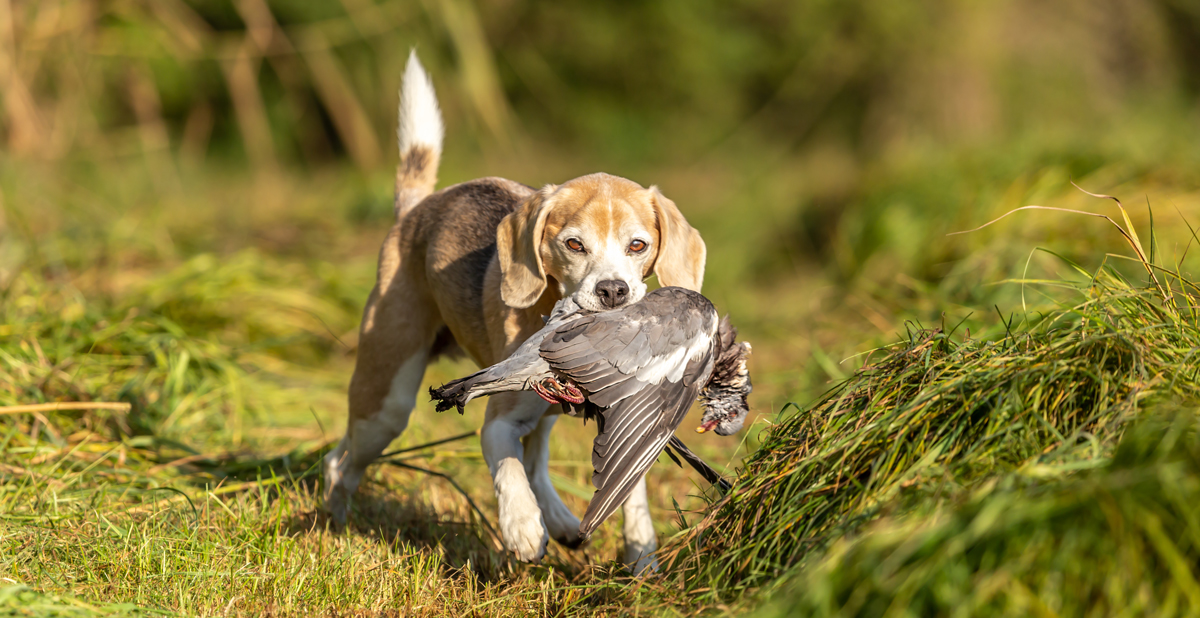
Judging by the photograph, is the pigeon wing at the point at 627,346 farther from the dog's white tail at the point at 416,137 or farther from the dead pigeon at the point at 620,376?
the dog's white tail at the point at 416,137

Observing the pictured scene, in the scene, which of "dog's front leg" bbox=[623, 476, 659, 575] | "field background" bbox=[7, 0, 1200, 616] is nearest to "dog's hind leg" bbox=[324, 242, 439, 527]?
"field background" bbox=[7, 0, 1200, 616]

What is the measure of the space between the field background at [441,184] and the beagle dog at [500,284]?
24 centimetres

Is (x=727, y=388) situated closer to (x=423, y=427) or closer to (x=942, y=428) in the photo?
(x=942, y=428)

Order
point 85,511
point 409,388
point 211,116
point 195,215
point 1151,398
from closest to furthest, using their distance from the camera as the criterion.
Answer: point 1151,398
point 85,511
point 409,388
point 195,215
point 211,116

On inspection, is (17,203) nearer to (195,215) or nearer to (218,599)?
(195,215)

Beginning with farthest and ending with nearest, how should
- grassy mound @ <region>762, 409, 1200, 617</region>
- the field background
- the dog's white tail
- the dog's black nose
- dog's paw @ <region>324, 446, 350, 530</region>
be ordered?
1. the dog's white tail
2. dog's paw @ <region>324, 446, 350, 530</region>
3. the field background
4. the dog's black nose
5. grassy mound @ <region>762, 409, 1200, 617</region>

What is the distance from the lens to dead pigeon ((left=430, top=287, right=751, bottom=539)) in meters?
2.60

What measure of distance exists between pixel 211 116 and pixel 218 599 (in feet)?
53.4

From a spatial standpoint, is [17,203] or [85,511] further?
[17,203]

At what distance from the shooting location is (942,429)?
2.36 m

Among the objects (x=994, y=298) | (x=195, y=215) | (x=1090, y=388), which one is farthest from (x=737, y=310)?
(x=1090, y=388)

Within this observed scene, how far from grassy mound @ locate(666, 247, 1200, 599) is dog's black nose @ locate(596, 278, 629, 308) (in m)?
0.69

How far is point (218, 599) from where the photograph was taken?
2.77 metres

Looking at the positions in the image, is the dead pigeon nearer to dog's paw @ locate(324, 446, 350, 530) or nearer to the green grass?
the green grass
